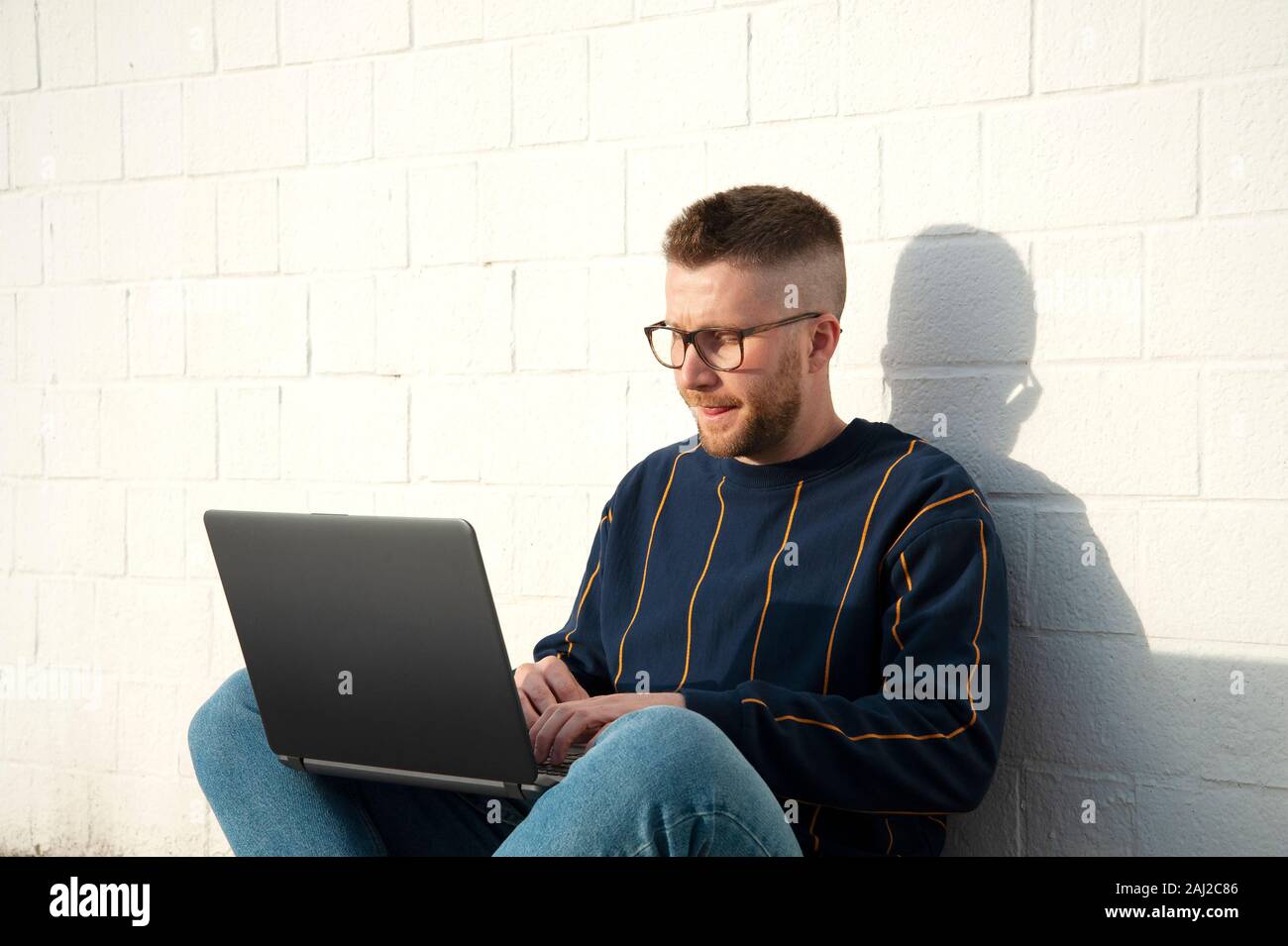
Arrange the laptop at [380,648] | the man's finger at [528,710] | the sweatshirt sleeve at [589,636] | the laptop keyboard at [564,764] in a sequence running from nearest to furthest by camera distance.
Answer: the laptop at [380,648] < the laptop keyboard at [564,764] < the man's finger at [528,710] < the sweatshirt sleeve at [589,636]

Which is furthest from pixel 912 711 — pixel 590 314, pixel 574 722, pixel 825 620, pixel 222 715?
pixel 590 314

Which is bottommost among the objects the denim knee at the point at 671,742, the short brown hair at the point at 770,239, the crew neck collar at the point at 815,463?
the denim knee at the point at 671,742

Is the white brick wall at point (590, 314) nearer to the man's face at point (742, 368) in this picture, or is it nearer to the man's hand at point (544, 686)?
the man's face at point (742, 368)

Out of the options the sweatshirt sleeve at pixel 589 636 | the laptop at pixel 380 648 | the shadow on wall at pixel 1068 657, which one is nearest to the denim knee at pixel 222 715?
the laptop at pixel 380 648

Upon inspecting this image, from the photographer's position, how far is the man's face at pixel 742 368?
1846 mm

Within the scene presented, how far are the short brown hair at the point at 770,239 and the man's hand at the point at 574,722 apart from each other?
66 centimetres

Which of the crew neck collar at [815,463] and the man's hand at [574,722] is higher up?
the crew neck collar at [815,463]

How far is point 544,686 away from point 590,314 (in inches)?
29.5

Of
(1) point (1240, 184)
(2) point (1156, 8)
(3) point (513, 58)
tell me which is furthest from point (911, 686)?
(3) point (513, 58)

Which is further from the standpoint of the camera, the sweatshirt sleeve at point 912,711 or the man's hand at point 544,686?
the man's hand at point 544,686

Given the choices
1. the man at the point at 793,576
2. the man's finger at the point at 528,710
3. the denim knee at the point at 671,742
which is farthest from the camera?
the man's finger at the point at 528,710

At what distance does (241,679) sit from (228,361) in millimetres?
1049

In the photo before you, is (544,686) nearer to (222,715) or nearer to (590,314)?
(222,715)

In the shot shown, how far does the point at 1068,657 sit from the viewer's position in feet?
6.33
